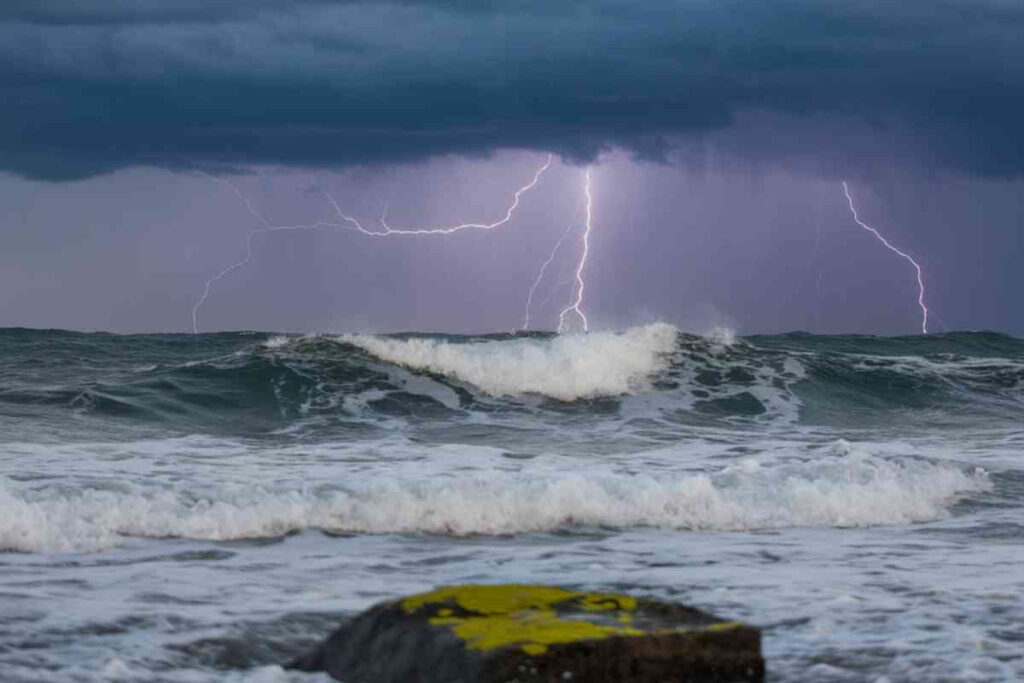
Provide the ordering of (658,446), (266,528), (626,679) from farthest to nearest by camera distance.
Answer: (658,446) → (266,528) → (626,679)

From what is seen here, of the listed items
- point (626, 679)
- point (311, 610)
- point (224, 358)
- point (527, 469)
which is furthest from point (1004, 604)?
point (224, 358)

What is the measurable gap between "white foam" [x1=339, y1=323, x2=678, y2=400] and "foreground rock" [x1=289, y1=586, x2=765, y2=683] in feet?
40.2

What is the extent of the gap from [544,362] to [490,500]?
358 inches

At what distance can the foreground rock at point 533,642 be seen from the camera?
3988 mm

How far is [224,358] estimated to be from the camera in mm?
18500

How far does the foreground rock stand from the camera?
13.1ft

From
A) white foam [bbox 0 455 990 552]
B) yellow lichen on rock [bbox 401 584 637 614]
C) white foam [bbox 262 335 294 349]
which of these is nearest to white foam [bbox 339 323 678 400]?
white foam [bbox 262 335 294 349]

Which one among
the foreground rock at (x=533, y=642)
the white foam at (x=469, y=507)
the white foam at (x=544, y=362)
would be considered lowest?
the white foam at (x=469, y=507)

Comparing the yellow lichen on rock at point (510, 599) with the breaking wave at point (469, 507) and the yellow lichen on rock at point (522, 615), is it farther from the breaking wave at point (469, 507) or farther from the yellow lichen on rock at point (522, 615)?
the breaking wave at point (469, 507)

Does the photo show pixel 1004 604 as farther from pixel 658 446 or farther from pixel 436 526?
pixel 658 446

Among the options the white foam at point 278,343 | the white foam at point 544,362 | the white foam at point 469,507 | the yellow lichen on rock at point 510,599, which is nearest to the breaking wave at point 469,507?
the white foam at point 469,507

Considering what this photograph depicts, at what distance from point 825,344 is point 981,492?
1644cm

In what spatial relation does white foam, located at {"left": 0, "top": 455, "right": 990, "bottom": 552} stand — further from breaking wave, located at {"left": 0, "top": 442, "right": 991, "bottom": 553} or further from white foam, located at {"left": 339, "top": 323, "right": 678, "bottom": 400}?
white foam, located at {"left": 339, "top": 323, "right": 678, "bottom": 400}

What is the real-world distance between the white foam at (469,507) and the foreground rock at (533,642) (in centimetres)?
363
